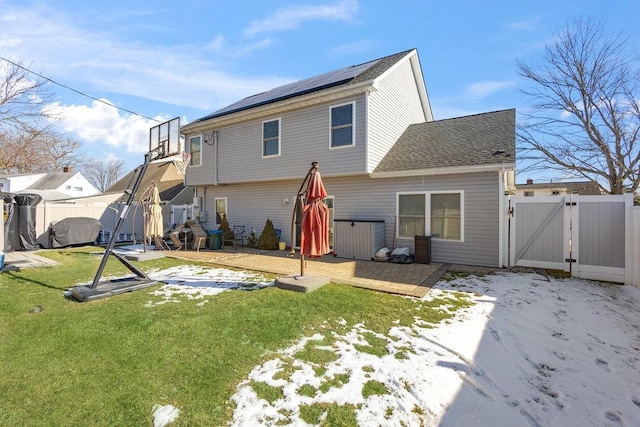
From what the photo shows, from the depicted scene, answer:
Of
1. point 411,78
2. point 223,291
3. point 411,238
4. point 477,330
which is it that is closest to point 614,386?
point 477,330

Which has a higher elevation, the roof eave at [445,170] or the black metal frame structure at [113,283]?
the roof eave at [445,170]

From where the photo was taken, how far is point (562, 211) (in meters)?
7.36

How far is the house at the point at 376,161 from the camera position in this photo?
8.50 meters

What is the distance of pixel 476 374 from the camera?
3117 mm

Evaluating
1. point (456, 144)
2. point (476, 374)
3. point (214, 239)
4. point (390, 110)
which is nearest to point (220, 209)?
point (214, 239)

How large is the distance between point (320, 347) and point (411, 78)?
12.5m

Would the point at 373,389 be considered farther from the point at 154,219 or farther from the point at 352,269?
the point at 154,219

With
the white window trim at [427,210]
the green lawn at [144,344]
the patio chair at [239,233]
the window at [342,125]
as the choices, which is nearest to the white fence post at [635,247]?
the white window trim at [427,210]

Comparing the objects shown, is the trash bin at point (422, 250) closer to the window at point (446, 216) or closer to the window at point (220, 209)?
the window at point (446, 216)

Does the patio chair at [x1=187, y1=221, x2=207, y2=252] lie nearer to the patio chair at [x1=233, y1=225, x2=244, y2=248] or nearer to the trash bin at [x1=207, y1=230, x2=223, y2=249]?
the trash bin at [x1=207, y1=230, x2=223, y2=249]

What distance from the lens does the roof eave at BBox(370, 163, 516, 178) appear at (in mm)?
7836

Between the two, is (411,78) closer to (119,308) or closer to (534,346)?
(534,346)

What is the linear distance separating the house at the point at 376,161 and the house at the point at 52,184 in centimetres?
2051

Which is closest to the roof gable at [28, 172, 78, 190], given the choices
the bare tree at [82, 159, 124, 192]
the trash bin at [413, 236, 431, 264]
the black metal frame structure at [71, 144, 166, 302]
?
the bare tree at [82, 159, 124, 192]
